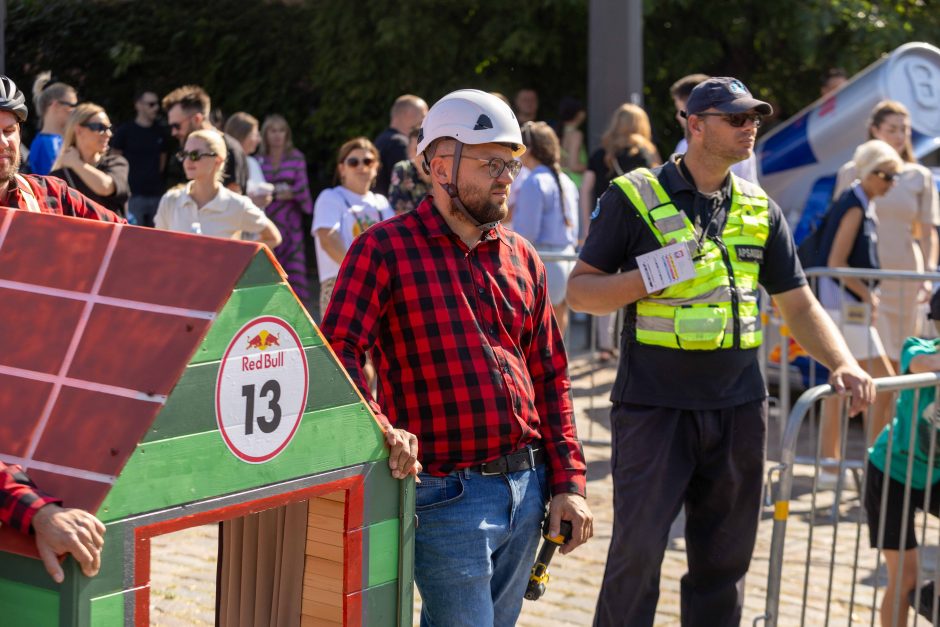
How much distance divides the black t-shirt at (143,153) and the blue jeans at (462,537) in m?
8.92

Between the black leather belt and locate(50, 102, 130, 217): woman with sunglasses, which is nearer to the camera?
the black leather belt

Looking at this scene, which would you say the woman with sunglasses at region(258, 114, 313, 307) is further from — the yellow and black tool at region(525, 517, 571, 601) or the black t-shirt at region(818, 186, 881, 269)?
the yellow and black tool at region(525, 517, 571, 601)

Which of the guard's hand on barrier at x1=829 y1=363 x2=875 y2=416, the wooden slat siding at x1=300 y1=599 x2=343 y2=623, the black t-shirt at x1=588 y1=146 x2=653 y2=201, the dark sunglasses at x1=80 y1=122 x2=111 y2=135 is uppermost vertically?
the black t-shirt at x1=588 y1=146 x2=653 y2=201

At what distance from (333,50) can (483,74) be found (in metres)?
1.93

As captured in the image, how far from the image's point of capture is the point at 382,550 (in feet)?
10.4

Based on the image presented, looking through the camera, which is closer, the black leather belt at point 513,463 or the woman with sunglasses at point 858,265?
the black leather belt at point 513,463

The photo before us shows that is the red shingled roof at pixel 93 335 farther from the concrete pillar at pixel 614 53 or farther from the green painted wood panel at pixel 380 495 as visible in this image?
the concrete pillar at pixel 614 53

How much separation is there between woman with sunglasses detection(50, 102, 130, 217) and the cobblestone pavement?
1773mm

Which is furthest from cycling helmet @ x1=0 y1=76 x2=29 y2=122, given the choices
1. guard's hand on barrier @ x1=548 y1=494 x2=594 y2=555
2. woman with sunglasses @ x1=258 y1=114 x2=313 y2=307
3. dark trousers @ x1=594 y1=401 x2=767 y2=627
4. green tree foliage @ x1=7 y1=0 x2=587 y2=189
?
green tree foliage @ x1=7 y1=0 x2=587 y2=189

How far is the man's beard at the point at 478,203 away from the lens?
11.2 ft

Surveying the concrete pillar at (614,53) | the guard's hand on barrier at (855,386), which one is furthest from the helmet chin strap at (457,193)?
the concrete pillar at (614,53)

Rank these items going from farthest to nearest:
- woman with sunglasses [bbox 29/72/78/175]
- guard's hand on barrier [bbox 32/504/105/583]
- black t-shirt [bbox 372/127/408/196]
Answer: black t-shirt [bbox 372/127/408/196] < woman with sunglasses [bbox 29/72/78/175] < guard's hand on barrier [bbox 32/504/105/583]

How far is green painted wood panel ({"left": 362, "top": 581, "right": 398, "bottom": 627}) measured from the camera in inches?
124

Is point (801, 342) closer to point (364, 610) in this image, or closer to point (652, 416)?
point (652, 416)
